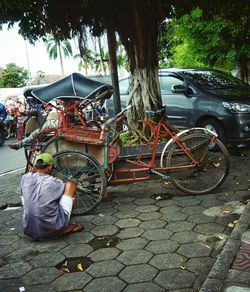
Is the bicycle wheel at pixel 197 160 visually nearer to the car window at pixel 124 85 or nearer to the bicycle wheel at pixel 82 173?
the bicycle wheel at pixel 82 173

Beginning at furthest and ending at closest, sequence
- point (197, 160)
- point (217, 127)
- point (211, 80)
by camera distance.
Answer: point (211, 80), point (217, 127), point (197, 160)

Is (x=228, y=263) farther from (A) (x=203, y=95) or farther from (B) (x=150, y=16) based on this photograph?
(A) (x=203, y=95)

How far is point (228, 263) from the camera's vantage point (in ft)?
10.3

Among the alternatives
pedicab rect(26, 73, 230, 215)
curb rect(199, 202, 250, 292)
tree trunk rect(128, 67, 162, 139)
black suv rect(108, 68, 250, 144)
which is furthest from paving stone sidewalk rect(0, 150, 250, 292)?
black suv rect(108, 68, 250, 144)

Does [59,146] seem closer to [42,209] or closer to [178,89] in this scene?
[42,209]

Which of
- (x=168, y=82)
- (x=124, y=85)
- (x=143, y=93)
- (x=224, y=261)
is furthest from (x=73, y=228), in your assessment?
(x=124, y=85)

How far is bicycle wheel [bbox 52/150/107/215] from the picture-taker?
4.93m

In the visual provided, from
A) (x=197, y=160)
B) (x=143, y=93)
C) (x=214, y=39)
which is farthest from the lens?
(x=214, y=39)

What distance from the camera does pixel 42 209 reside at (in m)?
4.07

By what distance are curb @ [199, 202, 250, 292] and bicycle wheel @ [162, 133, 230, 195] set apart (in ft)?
4.31

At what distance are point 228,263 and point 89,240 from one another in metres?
1.61

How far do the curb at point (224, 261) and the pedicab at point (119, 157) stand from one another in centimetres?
141

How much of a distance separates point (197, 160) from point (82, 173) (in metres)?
1.63

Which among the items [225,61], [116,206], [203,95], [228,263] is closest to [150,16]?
[203,95]
